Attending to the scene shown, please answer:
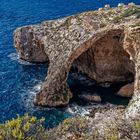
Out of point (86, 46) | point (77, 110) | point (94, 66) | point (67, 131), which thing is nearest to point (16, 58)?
point (94, 66)

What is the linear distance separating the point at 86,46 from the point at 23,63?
18795 mm

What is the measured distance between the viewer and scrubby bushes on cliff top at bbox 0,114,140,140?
128 feet

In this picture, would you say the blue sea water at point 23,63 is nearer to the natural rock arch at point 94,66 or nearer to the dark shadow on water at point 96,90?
the natural rock arch at point 94,66

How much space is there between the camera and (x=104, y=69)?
290 feet

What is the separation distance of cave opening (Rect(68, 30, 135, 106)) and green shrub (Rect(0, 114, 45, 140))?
41.7 metres

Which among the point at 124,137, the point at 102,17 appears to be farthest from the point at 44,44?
the point at 124,137

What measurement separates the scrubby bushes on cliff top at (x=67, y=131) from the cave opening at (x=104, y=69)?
130 ft

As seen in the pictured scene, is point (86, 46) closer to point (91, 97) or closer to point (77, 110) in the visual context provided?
point (91, 97)

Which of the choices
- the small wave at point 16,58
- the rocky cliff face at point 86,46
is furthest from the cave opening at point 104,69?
the small wave at point 16,58

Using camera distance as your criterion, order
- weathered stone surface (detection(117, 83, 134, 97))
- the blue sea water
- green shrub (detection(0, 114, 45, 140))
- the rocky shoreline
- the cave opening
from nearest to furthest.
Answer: green shrub (detection(0, 114, 45, 140)) < the blue sea water < the rocky shoreline < weathered stone surface (detection(117, 83, 134, 97)) < the cave opening

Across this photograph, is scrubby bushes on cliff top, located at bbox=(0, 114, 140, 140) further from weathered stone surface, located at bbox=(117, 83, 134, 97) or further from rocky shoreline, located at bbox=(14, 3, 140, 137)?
weathered stone surface, located at bbox=(117, 83, 134, 97)

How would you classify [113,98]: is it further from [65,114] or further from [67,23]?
[67,23]

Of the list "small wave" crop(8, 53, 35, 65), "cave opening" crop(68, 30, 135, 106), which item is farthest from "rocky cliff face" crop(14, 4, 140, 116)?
"small wave" crop(8, 53, 35, 65)

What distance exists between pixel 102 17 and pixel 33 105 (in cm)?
2266
